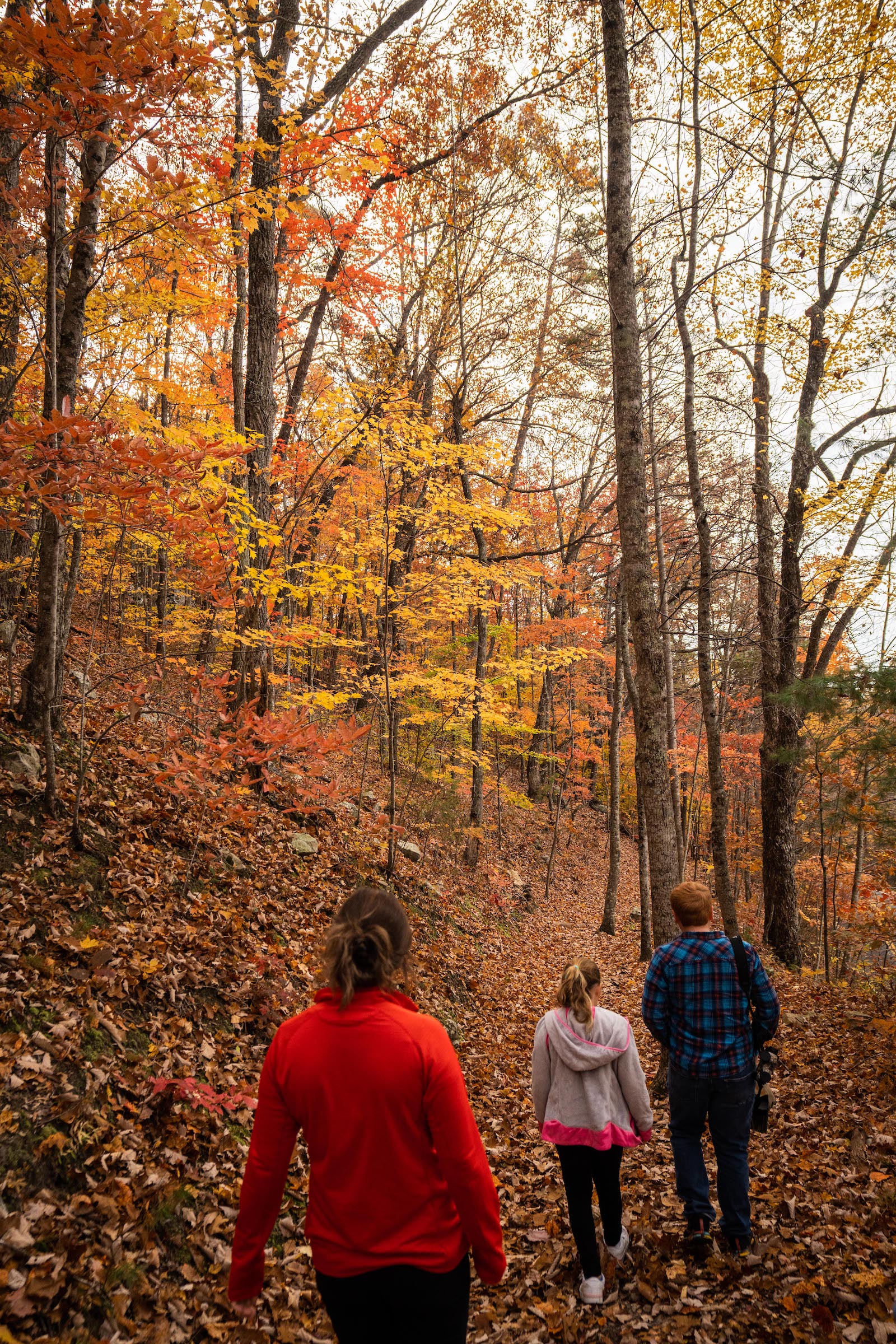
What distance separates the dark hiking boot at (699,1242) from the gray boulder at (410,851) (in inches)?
322

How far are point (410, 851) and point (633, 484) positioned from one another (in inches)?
319

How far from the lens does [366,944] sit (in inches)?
78.4

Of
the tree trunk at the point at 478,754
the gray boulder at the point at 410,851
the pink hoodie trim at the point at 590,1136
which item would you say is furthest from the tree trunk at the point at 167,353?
the pink hoodie trim at the point at 590,1136

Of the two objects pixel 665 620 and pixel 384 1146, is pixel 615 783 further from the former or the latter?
pixel 384 1146

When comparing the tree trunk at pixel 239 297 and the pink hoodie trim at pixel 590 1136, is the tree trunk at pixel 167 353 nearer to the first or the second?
the tree trunk at pixel 239 297

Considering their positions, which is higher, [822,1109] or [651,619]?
[651,619]

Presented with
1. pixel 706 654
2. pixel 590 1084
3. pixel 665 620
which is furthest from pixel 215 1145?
pixel 706 654

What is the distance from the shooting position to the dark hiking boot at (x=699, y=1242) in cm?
375

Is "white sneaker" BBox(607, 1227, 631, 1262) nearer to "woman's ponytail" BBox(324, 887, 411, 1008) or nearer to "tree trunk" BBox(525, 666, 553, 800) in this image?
"woman's ponytail" BBox(324, 887, 411, 1008)

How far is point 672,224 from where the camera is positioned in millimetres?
11570

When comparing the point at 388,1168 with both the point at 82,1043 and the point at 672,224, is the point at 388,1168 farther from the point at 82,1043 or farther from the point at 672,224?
the point at 672,224

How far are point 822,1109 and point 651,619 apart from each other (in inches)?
181

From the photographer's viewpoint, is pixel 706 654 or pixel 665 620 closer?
pixel 665 620

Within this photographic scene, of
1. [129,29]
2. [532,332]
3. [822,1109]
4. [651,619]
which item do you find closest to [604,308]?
[532,332]
